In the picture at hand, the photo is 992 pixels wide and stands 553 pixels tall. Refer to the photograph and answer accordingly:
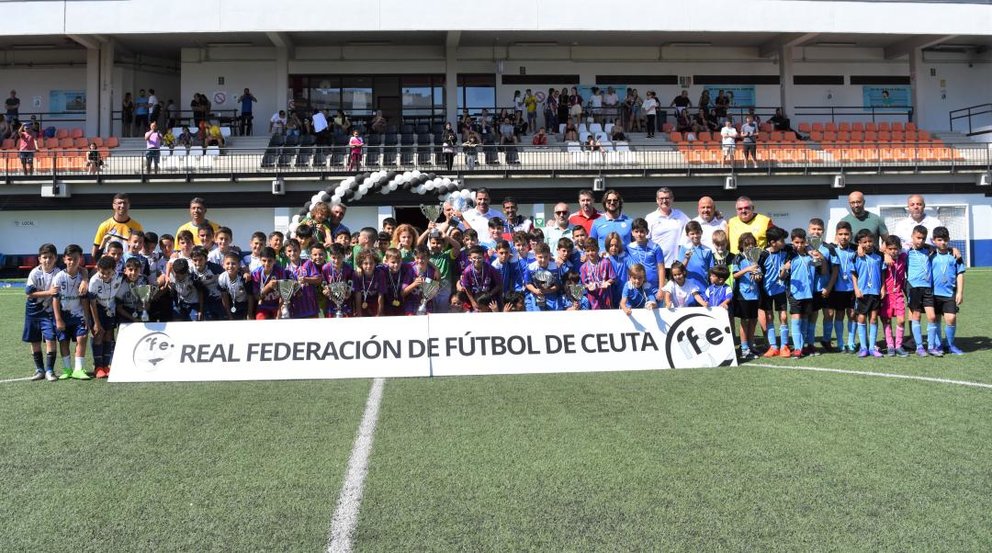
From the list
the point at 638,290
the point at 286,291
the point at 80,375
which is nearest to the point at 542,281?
the point at 638,290

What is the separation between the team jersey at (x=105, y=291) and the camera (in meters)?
7.63

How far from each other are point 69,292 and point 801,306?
7987 millimetres

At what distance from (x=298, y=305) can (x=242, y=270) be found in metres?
0.79

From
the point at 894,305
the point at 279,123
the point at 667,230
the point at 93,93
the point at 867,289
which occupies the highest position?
the point at 93,93

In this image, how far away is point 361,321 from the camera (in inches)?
297

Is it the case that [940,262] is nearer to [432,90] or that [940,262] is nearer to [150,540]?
[150,540]

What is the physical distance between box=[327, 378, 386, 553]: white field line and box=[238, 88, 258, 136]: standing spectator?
24.3m

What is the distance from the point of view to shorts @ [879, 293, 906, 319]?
8.45 meters

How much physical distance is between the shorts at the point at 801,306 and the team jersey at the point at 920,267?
1.27 meters

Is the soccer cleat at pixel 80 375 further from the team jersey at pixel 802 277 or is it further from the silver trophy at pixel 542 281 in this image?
the team jersey at pixel 802 277

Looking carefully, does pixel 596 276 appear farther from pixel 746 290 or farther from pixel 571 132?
pixel 571 132

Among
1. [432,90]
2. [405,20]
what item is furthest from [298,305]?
[432,90]

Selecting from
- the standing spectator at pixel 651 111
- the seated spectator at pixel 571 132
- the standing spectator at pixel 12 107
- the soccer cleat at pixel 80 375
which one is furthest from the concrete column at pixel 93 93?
the soccer cleat at pixel 80 375

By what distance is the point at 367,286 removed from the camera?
27.1ft
